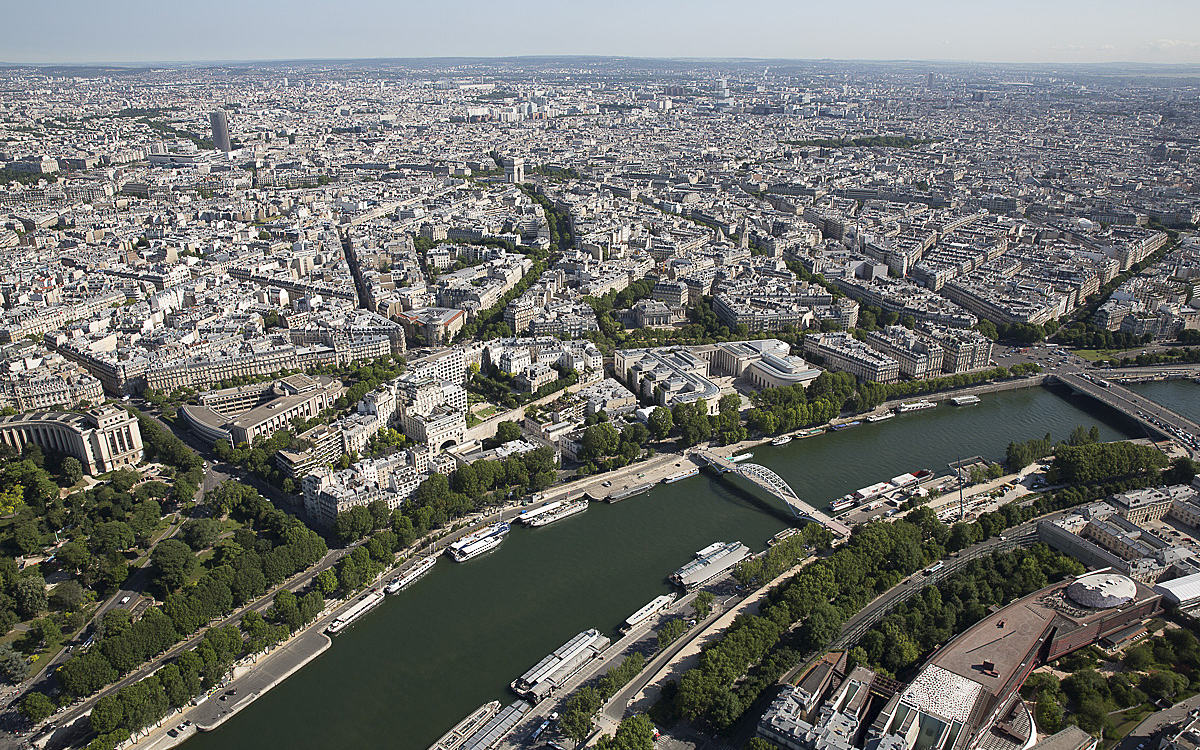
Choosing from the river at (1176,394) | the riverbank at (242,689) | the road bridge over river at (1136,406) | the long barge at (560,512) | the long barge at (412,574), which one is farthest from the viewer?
the river at (1176,394)

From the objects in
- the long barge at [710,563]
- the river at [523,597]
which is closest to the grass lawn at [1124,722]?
the long barge at [710,563]

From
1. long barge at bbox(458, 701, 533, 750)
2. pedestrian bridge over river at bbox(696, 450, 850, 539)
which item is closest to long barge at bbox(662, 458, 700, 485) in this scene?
pedestrian bridge over river at bbox(696, 450, 850, 539)

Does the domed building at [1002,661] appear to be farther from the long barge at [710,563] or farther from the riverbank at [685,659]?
the long barge at [710,563]

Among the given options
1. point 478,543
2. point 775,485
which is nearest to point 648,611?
point 478,543

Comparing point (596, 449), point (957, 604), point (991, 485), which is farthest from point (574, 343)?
point (957, 604)

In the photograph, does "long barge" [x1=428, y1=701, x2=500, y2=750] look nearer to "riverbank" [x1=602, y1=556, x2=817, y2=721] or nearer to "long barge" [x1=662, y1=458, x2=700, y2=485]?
"riverbank" [x1=602, y1=556, x2=817, y2=721]
